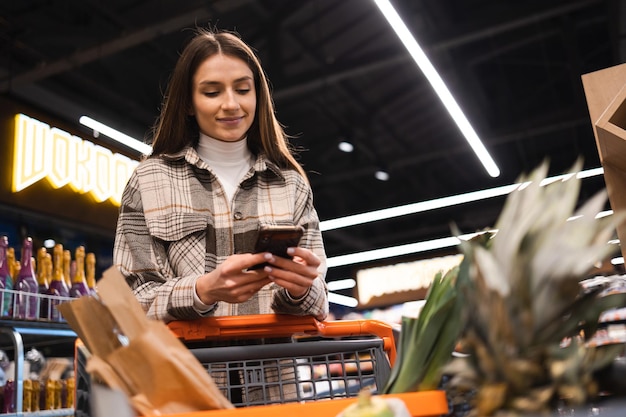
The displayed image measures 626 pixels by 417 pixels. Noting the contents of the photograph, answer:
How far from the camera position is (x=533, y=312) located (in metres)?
0.62

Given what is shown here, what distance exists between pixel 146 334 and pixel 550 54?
10515mm

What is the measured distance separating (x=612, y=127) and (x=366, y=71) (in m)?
6.76

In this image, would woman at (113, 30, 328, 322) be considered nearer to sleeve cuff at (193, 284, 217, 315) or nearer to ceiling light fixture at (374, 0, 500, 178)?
sleeve cuff at (193, 284, 217, 315)

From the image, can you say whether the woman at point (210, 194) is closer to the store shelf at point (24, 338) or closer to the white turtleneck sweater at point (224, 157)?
the white turtleneck sweater at point (224, 157)

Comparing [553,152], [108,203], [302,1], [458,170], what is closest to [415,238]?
[458,170]

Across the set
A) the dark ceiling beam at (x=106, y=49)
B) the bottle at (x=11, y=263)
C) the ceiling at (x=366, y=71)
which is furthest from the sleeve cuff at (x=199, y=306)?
the dark ceiling beam at (x=106, y=49)

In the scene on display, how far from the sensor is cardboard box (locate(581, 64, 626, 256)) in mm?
1777

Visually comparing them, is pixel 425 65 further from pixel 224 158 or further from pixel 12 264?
pixel 224 158

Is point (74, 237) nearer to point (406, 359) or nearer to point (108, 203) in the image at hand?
point (108, 203)

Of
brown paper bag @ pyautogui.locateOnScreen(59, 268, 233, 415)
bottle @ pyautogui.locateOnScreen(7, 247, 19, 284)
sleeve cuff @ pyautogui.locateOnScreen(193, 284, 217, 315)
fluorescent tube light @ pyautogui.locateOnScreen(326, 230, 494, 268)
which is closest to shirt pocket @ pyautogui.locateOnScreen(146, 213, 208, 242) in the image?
sleeve cuff @ pyautogui.locateOnScreen(193, 284, 217, 315)

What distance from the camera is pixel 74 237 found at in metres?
7.65

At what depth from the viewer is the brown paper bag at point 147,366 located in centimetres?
79

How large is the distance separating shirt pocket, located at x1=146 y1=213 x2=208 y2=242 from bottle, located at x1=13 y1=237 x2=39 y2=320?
226 cm

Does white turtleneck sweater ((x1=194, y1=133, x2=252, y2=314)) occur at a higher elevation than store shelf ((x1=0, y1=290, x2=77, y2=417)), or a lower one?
higher
